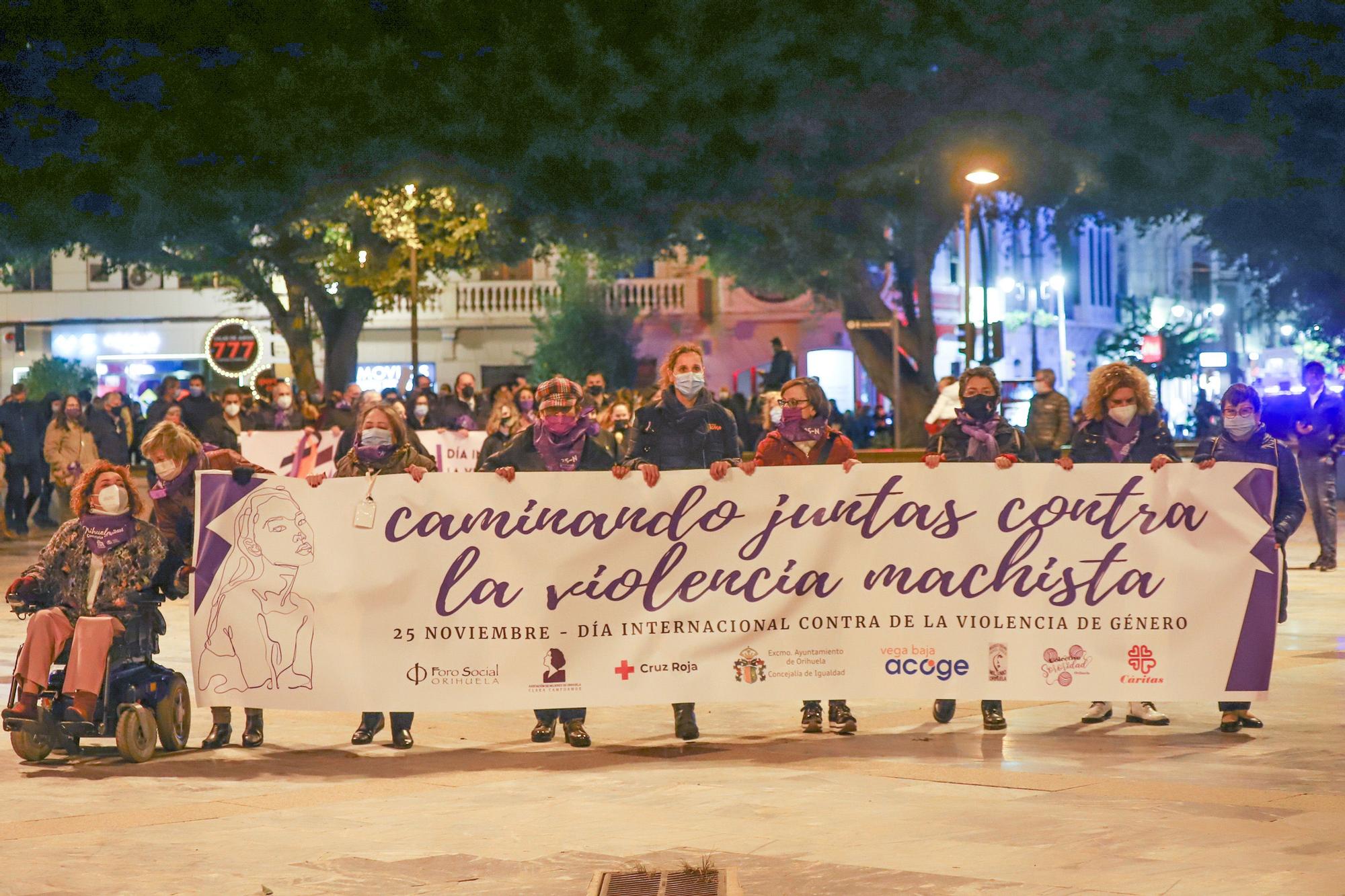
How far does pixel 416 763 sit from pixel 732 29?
41.7ft

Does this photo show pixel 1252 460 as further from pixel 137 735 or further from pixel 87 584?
pixel 87 584

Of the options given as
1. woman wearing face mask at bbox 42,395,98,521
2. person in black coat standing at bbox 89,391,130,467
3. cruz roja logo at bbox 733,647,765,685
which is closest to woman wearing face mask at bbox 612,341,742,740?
cruz roja logo at bbox 733,647,765,685

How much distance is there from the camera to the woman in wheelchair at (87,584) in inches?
362

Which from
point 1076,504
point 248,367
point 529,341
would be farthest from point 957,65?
point 529,341

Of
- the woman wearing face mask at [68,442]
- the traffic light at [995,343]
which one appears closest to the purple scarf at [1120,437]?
the woman wearing face mask at [68,442]

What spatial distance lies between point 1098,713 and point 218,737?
4.44 meters

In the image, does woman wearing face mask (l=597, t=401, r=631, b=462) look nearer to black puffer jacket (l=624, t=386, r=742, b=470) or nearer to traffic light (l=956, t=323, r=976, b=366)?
black puffer jacket (l=624, t=386, r=742, b=470)

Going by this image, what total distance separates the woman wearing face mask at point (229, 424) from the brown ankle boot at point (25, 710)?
406 inches

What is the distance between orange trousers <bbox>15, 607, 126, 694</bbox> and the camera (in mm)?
9188

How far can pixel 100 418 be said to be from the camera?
25469mm

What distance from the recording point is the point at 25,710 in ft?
30.0

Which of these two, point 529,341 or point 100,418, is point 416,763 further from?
point 529,341

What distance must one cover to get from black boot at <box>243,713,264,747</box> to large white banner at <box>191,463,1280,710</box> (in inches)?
7.0

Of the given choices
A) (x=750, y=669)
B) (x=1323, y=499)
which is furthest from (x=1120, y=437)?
(x=1323, y=499)
